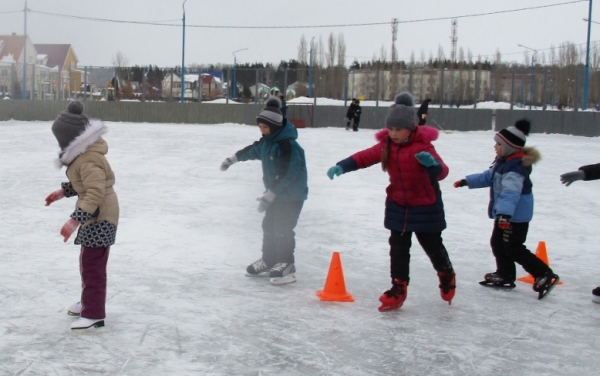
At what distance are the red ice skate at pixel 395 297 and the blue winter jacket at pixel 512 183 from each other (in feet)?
2.77

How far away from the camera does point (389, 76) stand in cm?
2922

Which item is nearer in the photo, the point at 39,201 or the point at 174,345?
the point at 174,345

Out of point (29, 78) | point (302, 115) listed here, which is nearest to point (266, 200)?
point (302, 115)

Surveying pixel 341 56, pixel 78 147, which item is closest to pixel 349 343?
pixel 78 147

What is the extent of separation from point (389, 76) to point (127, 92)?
10.8 meters

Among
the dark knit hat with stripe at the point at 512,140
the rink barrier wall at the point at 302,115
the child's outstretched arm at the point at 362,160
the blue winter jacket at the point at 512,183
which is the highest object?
the rink barrier wall at the point at 302,115

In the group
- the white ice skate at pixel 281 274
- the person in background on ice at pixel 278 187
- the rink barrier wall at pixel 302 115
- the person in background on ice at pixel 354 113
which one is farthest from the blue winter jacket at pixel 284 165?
the rink barrier wall at pixel 302 115

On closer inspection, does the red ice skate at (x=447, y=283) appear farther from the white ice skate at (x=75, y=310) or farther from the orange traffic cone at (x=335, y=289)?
the white ice skate at (x=75, y=310)

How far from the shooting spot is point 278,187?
16.3ft

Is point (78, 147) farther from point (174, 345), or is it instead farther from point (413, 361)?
point (413, 361)

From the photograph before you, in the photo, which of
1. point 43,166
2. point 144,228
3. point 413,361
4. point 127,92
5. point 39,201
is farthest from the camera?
point 127,92

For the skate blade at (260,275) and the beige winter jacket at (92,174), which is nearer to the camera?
the beige winter jacket at (92,174)

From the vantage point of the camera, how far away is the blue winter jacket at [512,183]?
474cm

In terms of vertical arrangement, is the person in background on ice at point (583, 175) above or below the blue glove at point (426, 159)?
below
